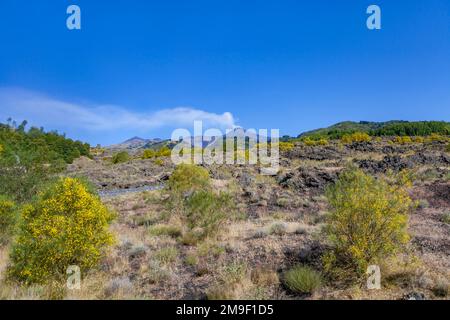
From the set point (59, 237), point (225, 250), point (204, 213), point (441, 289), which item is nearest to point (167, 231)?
point (204, 213)

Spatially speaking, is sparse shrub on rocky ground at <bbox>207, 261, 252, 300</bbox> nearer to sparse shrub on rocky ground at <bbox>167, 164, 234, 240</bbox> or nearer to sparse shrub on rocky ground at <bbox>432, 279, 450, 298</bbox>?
sparse shrub on rocky ground at <bbox>167, 164, 234, 240</bbox>

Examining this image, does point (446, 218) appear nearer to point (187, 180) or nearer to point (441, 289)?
point (441, 289)

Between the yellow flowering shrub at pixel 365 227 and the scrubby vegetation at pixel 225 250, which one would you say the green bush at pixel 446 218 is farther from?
the yellow flowering shrub at pixel 365 227

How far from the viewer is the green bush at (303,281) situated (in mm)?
7039

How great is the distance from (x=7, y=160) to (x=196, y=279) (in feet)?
44.7

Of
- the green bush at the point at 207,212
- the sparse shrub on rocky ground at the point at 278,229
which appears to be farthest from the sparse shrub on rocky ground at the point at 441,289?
the green bush at the point at 207,212

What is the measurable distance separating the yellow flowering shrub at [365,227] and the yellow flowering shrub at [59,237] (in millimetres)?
5083

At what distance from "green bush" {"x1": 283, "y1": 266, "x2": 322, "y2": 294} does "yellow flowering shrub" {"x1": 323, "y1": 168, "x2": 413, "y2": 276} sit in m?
0.46

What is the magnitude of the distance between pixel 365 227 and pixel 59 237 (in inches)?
258

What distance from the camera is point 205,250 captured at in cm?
998

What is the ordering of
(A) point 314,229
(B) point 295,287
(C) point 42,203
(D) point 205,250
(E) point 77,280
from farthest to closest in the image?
1. (A) point 314,229
2. (D) point 205,250
3. (C) point 42,203
4. (B) point 295,287
5. (E) point 77,280

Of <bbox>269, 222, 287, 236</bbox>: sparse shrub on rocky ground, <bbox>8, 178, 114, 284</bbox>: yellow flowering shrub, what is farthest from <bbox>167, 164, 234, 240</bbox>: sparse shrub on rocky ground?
<bbox>8, 178, 114, 284</bbox>: yellow flowering shrub
